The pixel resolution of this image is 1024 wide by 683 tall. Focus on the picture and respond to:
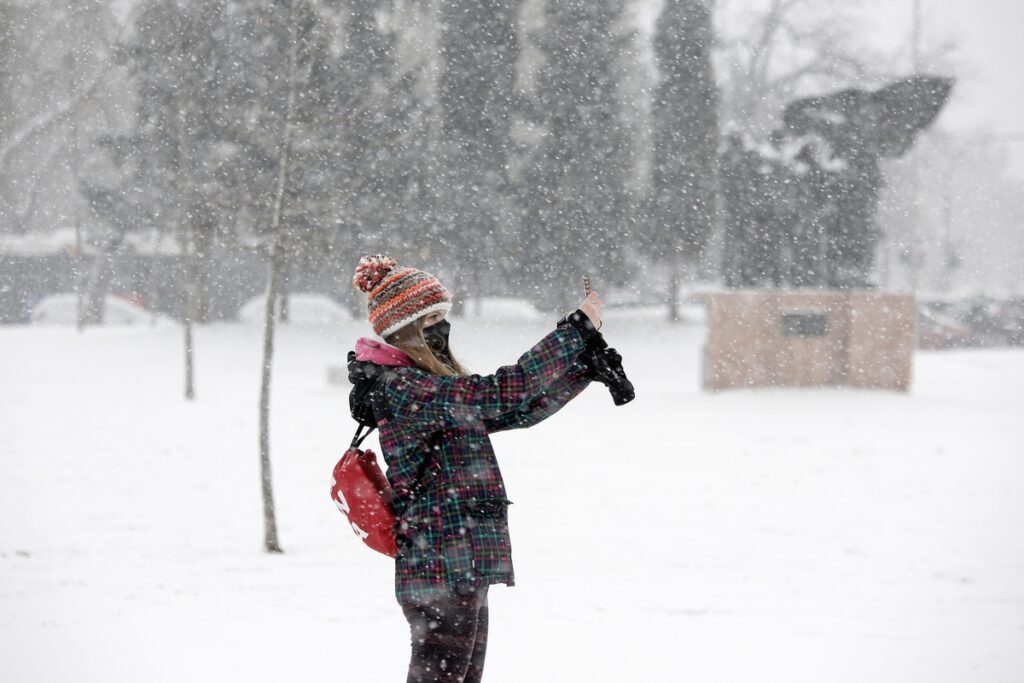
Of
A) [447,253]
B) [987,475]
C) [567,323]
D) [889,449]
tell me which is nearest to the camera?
[567,323]

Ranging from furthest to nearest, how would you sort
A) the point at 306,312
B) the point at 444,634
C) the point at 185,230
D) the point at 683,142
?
the point at 306,312, the point at 683,142, the point at 185,230, the point at 444,634

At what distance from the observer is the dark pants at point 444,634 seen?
2.43 m

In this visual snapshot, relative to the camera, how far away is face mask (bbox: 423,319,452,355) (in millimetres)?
2555

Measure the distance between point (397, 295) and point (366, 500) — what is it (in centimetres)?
51

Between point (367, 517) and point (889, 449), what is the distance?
9634mm

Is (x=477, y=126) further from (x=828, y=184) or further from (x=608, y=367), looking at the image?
(x=608, y=367)

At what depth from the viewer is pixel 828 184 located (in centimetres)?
1566

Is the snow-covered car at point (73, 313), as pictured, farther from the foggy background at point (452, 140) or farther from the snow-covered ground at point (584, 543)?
the snow-covered ground at point (584, 543)

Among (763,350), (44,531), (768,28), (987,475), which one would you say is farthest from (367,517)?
(768,28)

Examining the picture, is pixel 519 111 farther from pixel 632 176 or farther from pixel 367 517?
pixel 367 517

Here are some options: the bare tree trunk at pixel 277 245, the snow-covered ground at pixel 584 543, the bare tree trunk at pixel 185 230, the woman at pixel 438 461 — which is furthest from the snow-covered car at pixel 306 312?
the woman at pixel 438 461

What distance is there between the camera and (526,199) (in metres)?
23.3

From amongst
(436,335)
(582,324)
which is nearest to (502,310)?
(436,335)

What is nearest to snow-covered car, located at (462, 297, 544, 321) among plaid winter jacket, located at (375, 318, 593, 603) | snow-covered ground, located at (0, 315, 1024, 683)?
snow-covered ground, located at (0, 315, 1024, 683)
